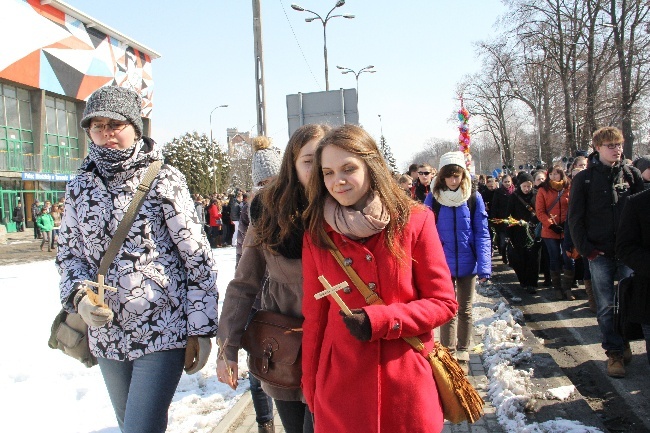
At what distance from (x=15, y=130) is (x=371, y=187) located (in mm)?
44591

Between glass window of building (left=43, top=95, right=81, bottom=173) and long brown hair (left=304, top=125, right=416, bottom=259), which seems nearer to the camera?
long brown hair (left=304, top=125, right=416, bottom=259)

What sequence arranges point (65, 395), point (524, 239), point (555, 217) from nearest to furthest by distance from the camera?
point (65, 395) < point (555, 217) < point (524, 239)

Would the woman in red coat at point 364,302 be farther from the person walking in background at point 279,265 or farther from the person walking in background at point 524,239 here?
the person walking in background at point 524,239

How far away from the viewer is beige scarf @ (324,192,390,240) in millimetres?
2127

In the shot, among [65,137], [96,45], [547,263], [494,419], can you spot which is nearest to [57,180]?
[65,137]

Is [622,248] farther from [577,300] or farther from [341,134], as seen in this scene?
[577,300]

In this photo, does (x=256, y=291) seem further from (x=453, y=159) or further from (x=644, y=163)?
(x=644, y=163)

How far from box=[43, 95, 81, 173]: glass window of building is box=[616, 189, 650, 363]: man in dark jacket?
45.2 m

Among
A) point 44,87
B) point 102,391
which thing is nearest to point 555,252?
point 102,391

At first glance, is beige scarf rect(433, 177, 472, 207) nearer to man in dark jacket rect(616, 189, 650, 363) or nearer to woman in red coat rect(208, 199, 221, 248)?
man in dark jacket rect(616, 189, 650, 363)

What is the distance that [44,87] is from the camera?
4209 cm

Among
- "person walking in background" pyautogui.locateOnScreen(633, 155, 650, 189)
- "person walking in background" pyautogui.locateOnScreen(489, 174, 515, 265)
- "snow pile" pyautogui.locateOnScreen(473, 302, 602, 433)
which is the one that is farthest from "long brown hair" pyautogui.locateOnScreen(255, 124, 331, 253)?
"person walking in background" pyautogui.locateOnScreen(489, 174, 515, 265)

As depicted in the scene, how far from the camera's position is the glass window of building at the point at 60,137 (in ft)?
144

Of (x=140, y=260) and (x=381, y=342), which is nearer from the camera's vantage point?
(x=381, y=342)
